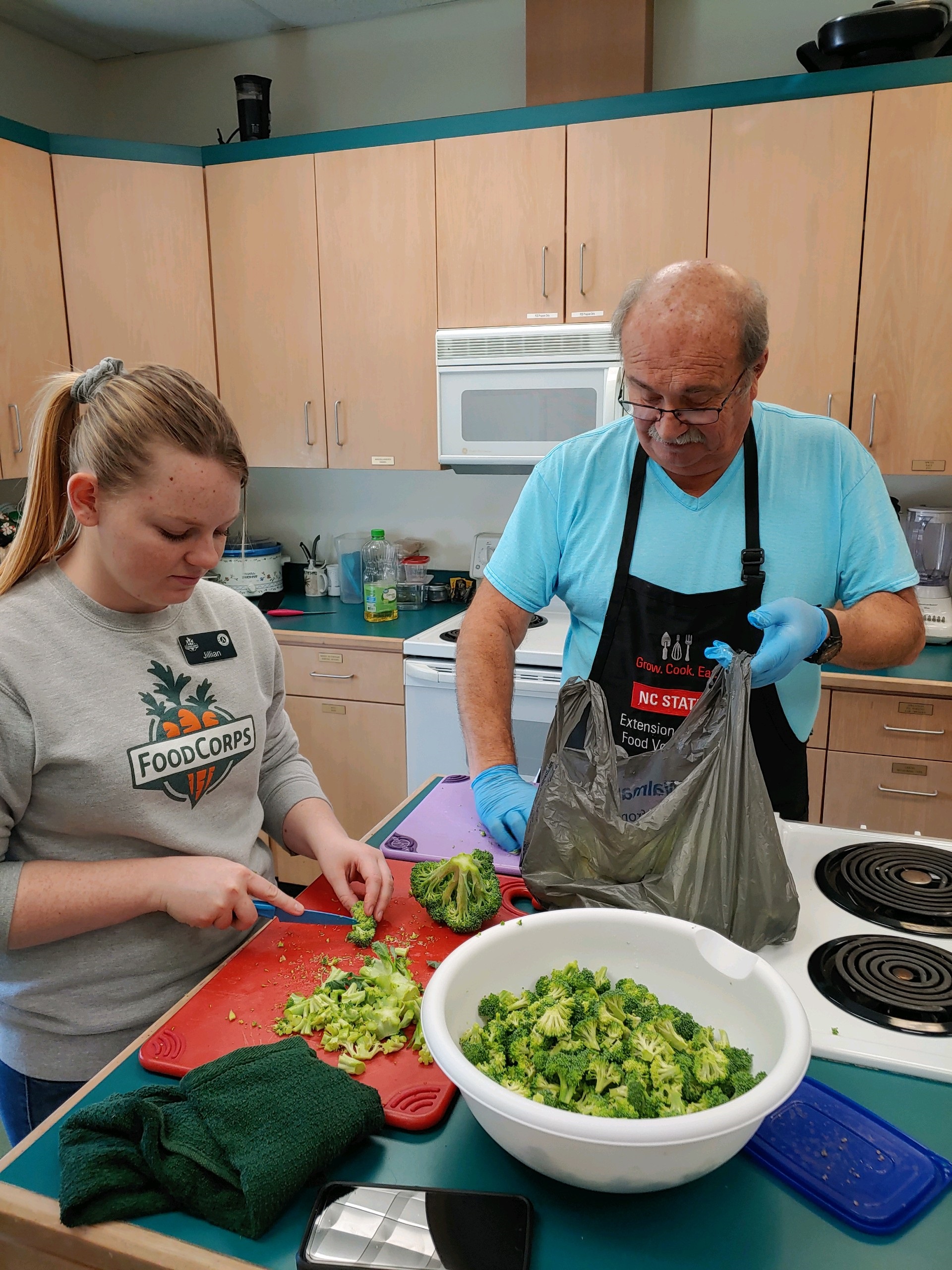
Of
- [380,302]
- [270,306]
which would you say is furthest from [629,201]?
[270,306]

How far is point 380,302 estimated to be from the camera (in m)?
3.00

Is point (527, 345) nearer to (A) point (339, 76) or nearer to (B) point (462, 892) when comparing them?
(A) point (339, 76)

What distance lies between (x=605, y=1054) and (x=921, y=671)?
198cm

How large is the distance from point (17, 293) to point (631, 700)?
2557 millimetres

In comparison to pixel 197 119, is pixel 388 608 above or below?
below

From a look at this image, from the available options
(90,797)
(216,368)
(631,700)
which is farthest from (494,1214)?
(216,368)

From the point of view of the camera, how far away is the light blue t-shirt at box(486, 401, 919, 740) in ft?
4.87

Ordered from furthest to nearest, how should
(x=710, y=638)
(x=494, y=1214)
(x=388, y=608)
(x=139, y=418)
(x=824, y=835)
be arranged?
(x=388, y=608) → (x=710, y=638) → (x=824, y=835) → (x=139, y=418) → (x=494, y=1214)

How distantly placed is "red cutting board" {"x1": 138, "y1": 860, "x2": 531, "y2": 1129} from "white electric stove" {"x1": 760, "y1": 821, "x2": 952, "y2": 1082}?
1.21ft

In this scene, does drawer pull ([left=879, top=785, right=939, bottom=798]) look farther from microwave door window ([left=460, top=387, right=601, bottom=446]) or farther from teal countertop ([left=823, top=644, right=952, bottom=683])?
microwave door window ([left=460, top=387, right=601, bottom=446])

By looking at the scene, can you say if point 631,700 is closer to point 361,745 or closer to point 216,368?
point 361,745

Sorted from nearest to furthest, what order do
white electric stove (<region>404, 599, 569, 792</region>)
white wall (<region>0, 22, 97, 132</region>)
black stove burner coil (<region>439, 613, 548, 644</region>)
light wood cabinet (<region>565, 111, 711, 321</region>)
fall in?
1. light wood cabinet (<region>565, 111, 711, 321</region>)
2. white electric stove (<region>404, 599, 569, 792</region>)
3. black stove burner coil (<region>439, 613, 548, 644</region>)
4. white wall (<region>0, 22, 97, 132</region>)

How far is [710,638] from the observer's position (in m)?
1.48

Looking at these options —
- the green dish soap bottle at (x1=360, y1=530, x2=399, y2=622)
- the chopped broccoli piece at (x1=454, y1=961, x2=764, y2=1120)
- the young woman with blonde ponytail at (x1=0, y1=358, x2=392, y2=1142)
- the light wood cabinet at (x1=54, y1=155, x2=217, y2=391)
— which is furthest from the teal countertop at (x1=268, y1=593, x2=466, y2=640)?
the chopped broccoli piece at (x1=454, y1=961, x2=764, y2=1120)
